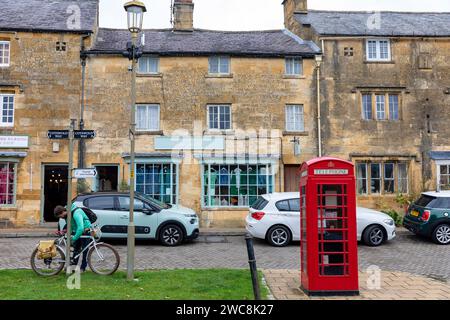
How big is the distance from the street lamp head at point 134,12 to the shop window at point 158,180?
360 inches

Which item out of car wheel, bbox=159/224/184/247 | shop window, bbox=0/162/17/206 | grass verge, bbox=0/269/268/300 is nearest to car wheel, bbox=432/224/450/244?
grass verge, bbox=0/269/268/300

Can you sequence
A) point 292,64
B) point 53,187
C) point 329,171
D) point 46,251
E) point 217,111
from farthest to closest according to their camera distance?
1. point 53,187
2. point 292,64
3. point 217,111
4. point 46,251
5. point 329,171

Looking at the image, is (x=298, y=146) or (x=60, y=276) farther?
(x=298, y=146)

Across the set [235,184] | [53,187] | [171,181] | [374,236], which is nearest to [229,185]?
[235,184]

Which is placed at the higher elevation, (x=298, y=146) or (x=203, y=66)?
(x=203, y=66)

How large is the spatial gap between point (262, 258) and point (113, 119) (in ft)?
30.9

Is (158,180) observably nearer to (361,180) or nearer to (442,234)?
(361,180)

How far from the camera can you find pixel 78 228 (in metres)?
9.12

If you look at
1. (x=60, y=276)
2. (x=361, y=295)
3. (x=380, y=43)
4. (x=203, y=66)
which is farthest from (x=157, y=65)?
(x=361, y=295)

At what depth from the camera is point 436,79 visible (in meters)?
19.1

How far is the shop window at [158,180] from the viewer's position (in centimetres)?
1802

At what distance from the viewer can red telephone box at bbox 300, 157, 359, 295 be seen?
768 cm

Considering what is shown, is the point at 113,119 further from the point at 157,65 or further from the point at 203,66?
the point at 203,66

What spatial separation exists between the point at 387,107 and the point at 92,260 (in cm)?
1448
